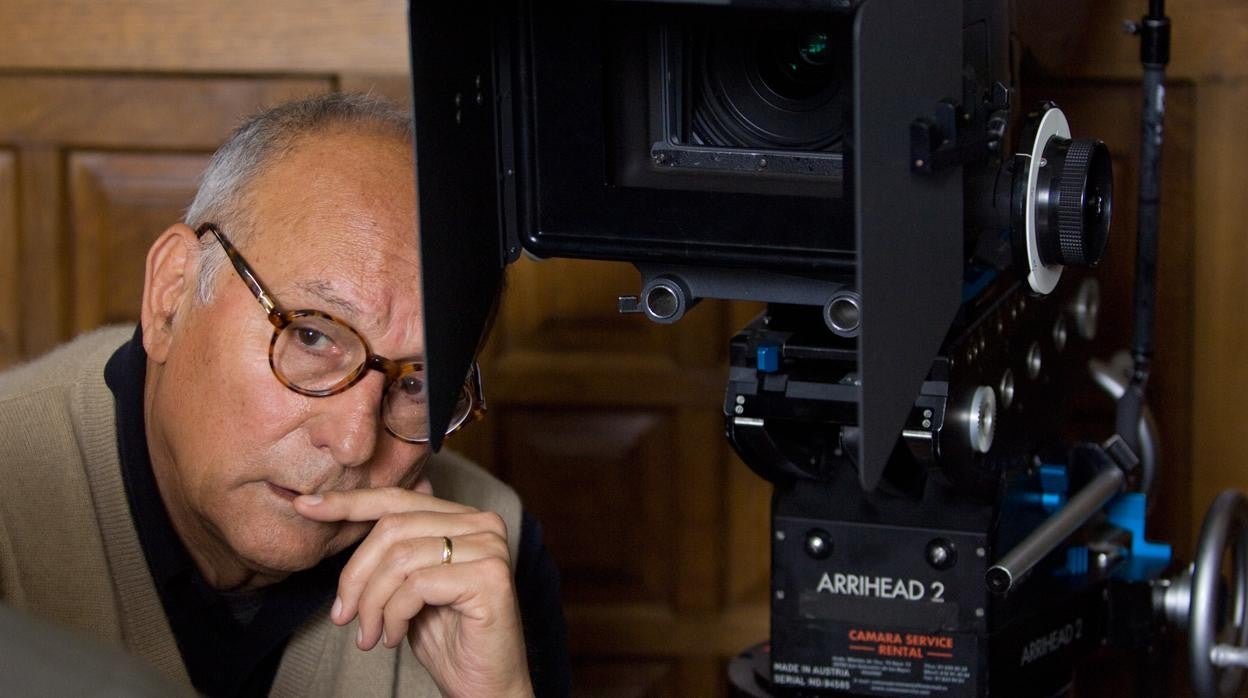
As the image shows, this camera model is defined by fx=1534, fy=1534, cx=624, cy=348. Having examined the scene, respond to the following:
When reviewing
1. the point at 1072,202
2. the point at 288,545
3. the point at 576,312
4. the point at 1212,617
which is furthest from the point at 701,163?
the point at 576,312

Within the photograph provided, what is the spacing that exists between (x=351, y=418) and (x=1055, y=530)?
543mm

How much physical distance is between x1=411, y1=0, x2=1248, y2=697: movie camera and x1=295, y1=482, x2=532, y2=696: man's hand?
0.17m

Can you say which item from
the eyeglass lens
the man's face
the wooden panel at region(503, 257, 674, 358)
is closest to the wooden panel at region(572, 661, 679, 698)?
the wooden panel at region(503, 257, 674, 358)

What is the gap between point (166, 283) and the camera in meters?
1.26

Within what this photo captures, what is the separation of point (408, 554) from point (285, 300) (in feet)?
0.70

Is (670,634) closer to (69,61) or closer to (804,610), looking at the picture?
(804,610)

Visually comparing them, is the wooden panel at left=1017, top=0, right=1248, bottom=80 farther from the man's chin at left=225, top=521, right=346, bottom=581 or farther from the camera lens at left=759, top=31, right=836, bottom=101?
the man's chin at left=225, top=521, right=346, bottom=581

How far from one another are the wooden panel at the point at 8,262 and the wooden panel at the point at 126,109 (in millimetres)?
49

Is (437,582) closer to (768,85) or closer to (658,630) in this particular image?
(768,85)

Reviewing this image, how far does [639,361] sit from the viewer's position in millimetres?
2027

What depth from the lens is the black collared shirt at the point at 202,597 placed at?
1.30 metres

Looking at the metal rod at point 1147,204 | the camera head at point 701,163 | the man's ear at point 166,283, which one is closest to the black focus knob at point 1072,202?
the camera head at point 701,163

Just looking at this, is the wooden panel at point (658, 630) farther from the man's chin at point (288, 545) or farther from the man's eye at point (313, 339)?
the man's eye at point (313, 339)

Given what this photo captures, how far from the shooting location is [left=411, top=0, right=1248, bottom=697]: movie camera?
0.91 meters
